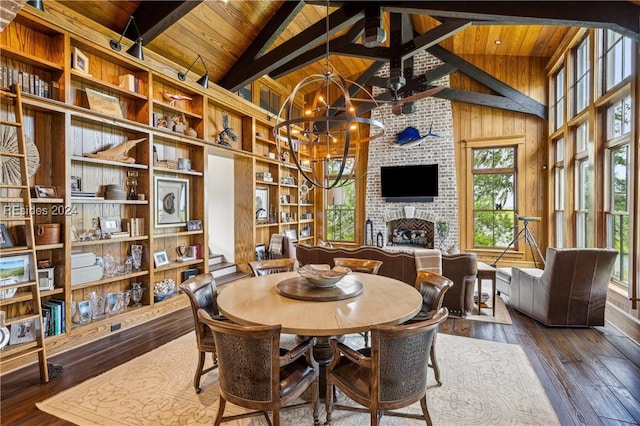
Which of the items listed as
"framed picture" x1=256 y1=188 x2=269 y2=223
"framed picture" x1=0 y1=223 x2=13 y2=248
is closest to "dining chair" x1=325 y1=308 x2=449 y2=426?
"framed picture" x1=0 y1=223 x2=13 y2=248

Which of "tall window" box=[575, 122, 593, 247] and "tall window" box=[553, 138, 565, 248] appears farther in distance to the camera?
"tall window" box=[553, 138, 565, 248]

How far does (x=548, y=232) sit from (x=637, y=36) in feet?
14.4

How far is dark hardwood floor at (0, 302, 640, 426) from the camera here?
216cm

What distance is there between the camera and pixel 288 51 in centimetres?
488

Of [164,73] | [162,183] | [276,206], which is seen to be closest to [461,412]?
[162,183]

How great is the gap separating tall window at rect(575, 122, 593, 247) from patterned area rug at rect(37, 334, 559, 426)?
10.4 ft

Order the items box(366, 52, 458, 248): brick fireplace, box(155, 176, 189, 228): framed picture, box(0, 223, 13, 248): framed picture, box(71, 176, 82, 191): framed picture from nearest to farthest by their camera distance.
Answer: box(0, 223, 13, 248): framed picture → box(71, 176, 82, 191): framed picture → box(155, 176, 189, 228): framed picture → box(366, 52, 458, 248): brick fireplace

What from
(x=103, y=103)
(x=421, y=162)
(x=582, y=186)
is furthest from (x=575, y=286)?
(x=103, y=103)

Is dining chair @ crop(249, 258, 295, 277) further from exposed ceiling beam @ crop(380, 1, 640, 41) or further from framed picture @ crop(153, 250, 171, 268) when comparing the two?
exposed ceiling beam @ crop(380, 1, 640, 41)

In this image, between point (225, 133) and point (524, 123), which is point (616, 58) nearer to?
point (524, 123)

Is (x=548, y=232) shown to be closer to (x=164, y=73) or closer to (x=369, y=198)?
(x=369, y=198)

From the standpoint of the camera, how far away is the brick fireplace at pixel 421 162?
23.5 ft

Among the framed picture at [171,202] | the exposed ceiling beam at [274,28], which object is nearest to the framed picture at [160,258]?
the framed picture at [171,202]

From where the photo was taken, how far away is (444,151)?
7.20 metres
